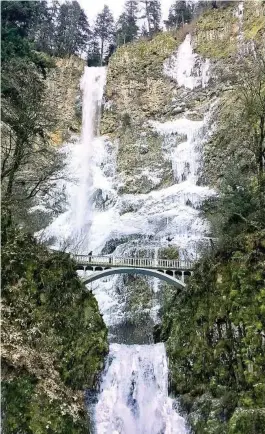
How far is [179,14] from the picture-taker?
53.8 m

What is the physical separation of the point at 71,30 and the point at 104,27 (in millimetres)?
5768

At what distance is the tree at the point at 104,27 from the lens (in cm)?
5550

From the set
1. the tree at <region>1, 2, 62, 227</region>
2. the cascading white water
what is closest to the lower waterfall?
the cascading white water

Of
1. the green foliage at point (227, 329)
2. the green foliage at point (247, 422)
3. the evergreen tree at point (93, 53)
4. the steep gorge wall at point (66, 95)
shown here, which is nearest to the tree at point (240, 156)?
the green foliage at point (227, 329)

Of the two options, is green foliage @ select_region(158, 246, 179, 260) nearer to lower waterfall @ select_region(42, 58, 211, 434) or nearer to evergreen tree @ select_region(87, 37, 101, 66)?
lower waterfall @ select_region(42, 58, 211, 434)

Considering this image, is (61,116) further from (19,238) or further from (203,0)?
(19,238)

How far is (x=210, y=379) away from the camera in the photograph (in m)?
15.2

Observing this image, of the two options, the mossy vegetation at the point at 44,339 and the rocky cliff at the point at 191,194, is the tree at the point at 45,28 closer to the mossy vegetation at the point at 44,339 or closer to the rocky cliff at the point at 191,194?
the rocky cliff at the point at 191,194

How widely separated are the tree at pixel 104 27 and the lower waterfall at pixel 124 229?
32.9 ft

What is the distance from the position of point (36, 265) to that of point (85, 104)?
3110 cm

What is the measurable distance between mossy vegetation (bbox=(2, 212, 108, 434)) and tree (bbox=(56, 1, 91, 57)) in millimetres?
37119

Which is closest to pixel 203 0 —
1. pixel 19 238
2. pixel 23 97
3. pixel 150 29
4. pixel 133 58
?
pixel 150 29

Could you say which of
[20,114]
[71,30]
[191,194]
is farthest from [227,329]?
[71,30]

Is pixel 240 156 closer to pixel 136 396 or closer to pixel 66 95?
pixel 66 95
